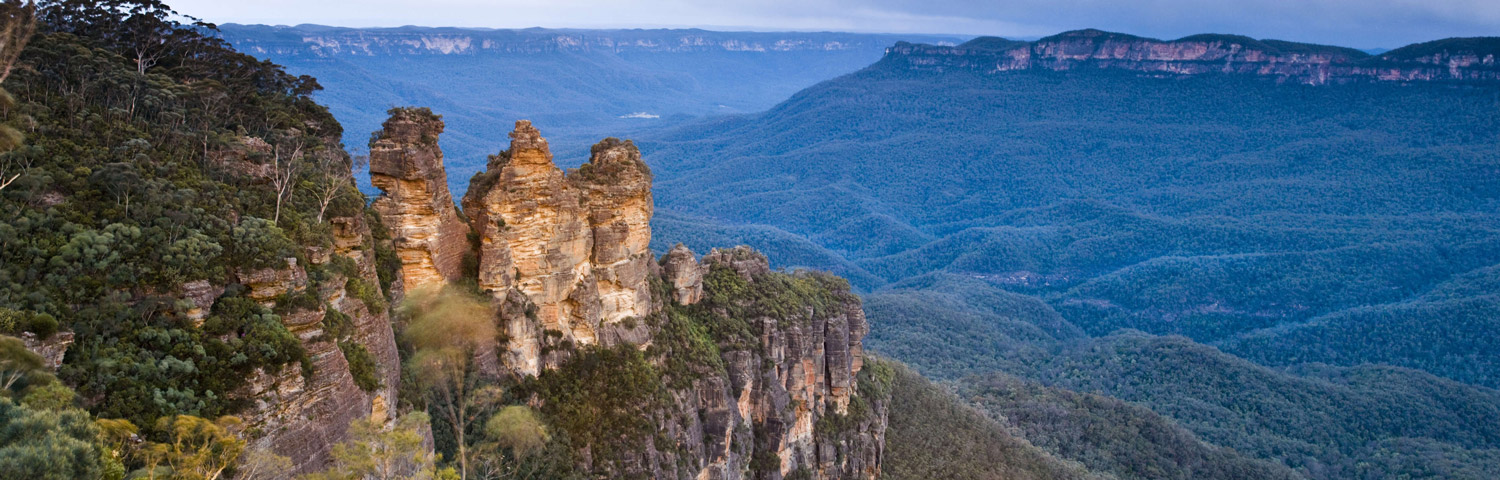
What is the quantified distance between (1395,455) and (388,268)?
82634 mm

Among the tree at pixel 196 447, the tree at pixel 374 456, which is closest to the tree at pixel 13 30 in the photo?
the tree at pixel 196 447

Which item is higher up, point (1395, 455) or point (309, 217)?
point (309, 217)

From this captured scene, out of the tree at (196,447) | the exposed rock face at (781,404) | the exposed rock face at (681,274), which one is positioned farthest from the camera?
the exposed rock face at (681,274)

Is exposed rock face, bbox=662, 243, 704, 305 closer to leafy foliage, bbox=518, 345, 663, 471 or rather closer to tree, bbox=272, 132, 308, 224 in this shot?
leafy foliage, bbox=518, 345, 663, 471

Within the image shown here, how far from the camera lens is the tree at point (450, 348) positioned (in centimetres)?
2708

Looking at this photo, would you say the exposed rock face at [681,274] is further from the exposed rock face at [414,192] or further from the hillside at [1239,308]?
the hillside at [1239,308]

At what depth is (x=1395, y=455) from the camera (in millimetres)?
76500

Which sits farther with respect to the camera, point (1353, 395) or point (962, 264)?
point (962, 264)

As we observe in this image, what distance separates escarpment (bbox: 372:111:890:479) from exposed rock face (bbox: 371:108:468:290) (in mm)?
186

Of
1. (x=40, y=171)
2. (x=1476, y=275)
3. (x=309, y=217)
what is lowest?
(x=1476, y=275)

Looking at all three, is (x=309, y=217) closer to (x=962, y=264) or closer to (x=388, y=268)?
(x=388, y=268)

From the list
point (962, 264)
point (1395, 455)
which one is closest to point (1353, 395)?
point (1395, 455)

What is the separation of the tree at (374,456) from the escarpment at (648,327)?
7.90 m

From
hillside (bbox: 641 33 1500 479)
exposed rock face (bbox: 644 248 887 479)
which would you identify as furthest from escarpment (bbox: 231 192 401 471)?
hillside (bbox: 641 33 1500 479)
